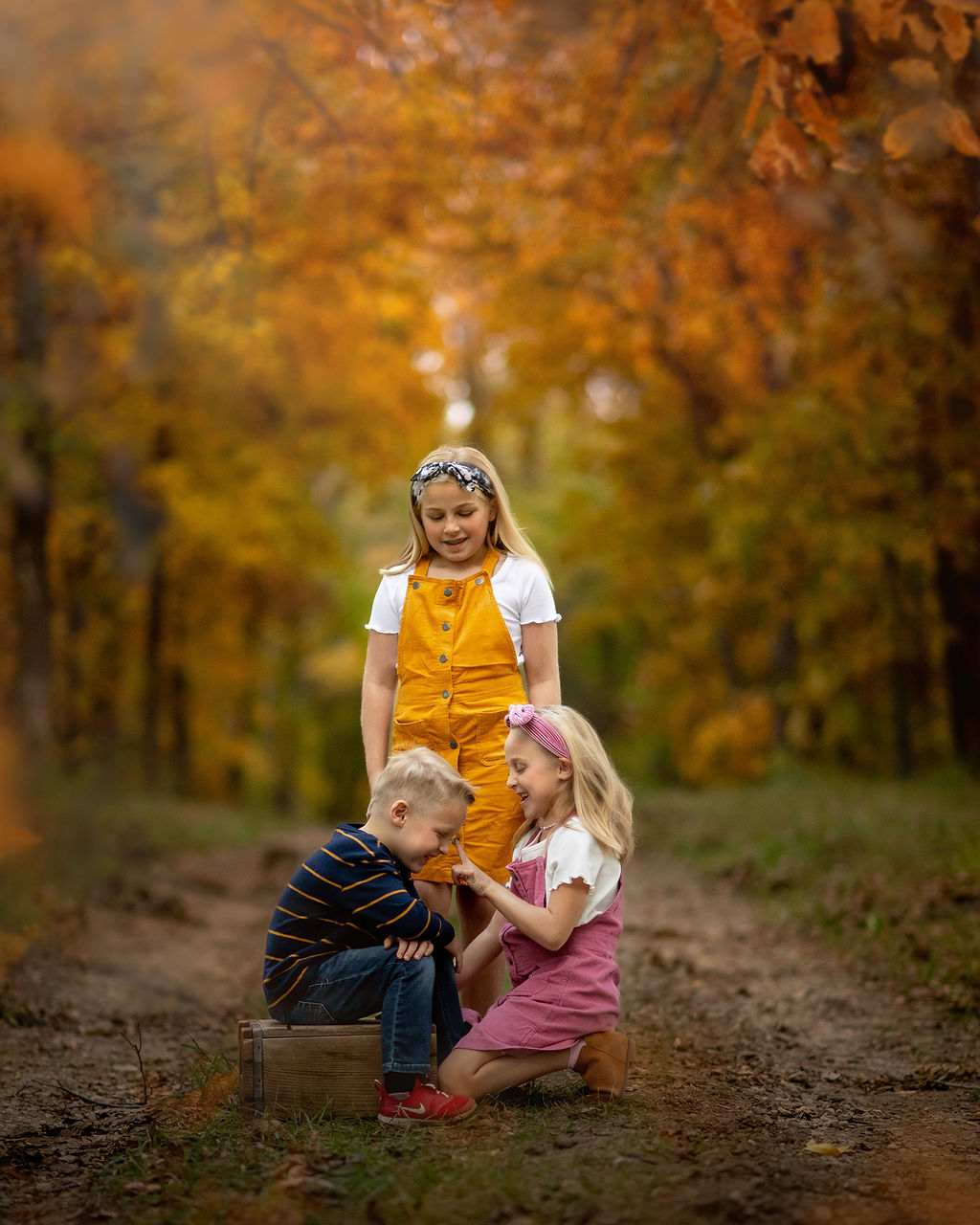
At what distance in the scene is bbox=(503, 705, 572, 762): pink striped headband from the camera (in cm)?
366

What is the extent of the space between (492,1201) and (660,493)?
50.8 feet

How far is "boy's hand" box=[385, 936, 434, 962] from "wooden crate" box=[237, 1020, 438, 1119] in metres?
0.24

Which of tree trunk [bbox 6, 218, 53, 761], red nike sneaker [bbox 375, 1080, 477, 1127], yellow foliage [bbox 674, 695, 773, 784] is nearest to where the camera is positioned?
red nike sneaker [bbox 375, 1080, 477, 1127]

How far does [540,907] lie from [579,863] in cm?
18

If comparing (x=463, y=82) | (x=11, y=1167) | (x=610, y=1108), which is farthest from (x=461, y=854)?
(x=463, y=82)

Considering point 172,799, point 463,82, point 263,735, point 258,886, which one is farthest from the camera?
point 263,735

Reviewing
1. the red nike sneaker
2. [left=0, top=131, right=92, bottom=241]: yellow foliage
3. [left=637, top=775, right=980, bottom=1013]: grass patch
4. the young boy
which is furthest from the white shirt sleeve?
[left=0, top=131, right=92, bottom=241]: yellow foliage

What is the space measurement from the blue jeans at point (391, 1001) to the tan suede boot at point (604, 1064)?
40cm

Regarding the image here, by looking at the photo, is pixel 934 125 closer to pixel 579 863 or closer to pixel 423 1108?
pixel 579 863

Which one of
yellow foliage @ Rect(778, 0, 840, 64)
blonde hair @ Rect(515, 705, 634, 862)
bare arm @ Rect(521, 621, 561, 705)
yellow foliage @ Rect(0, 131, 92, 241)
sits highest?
yellow foliage @ Rect(0, 131, 92, 241)

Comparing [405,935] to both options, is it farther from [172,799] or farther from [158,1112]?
[172,799]

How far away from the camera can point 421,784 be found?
352cm

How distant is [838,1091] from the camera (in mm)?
4168

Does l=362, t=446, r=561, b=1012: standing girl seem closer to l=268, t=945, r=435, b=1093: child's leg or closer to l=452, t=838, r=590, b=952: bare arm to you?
l=452, t=838, r=590, b=952: bare arm
